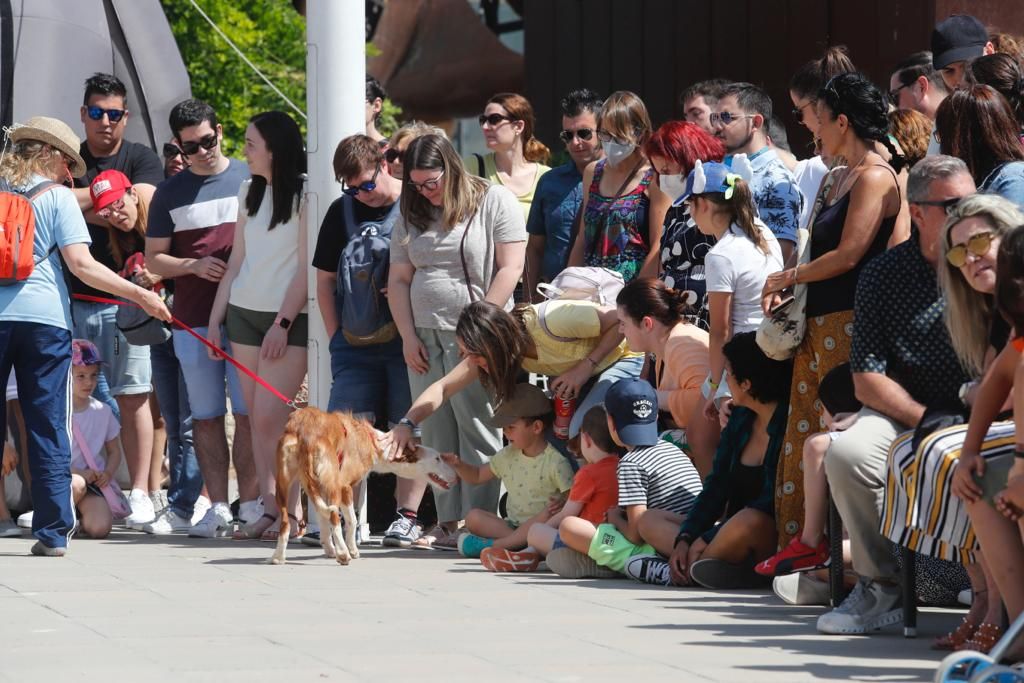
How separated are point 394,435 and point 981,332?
336cm

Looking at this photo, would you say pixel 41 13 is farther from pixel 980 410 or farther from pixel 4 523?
pixel 980 410

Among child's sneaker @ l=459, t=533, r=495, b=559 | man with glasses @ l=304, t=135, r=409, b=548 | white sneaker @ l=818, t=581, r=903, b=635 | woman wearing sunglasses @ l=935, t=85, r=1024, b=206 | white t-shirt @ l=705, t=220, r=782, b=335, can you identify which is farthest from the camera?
man with glasses @ l=304, t=135, r=409, b=548

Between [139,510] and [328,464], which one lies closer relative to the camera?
[328,464]

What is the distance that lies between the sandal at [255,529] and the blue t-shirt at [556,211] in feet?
6.51

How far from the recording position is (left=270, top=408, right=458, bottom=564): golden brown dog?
791 centimetres

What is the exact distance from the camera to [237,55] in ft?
71.8

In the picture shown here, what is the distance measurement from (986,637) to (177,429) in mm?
5798

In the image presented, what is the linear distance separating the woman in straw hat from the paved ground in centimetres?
33

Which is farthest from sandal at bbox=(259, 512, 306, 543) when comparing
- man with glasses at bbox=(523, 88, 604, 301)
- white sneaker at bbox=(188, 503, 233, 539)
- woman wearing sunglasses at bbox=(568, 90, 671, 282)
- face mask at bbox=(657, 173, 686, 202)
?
face mask at bbox=(657, 173, 686, 202)

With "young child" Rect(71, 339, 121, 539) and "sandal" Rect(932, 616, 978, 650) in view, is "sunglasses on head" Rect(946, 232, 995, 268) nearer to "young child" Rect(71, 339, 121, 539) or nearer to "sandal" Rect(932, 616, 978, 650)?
"sandal" Rect(932, 616, 978, 650)

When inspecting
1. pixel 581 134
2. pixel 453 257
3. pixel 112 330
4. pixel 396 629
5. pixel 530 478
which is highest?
pixel 581 134

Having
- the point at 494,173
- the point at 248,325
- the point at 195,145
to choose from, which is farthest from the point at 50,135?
the point at 494,173

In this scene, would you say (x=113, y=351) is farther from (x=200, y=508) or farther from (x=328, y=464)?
(x=328, y=464)

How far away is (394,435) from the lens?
816cm
